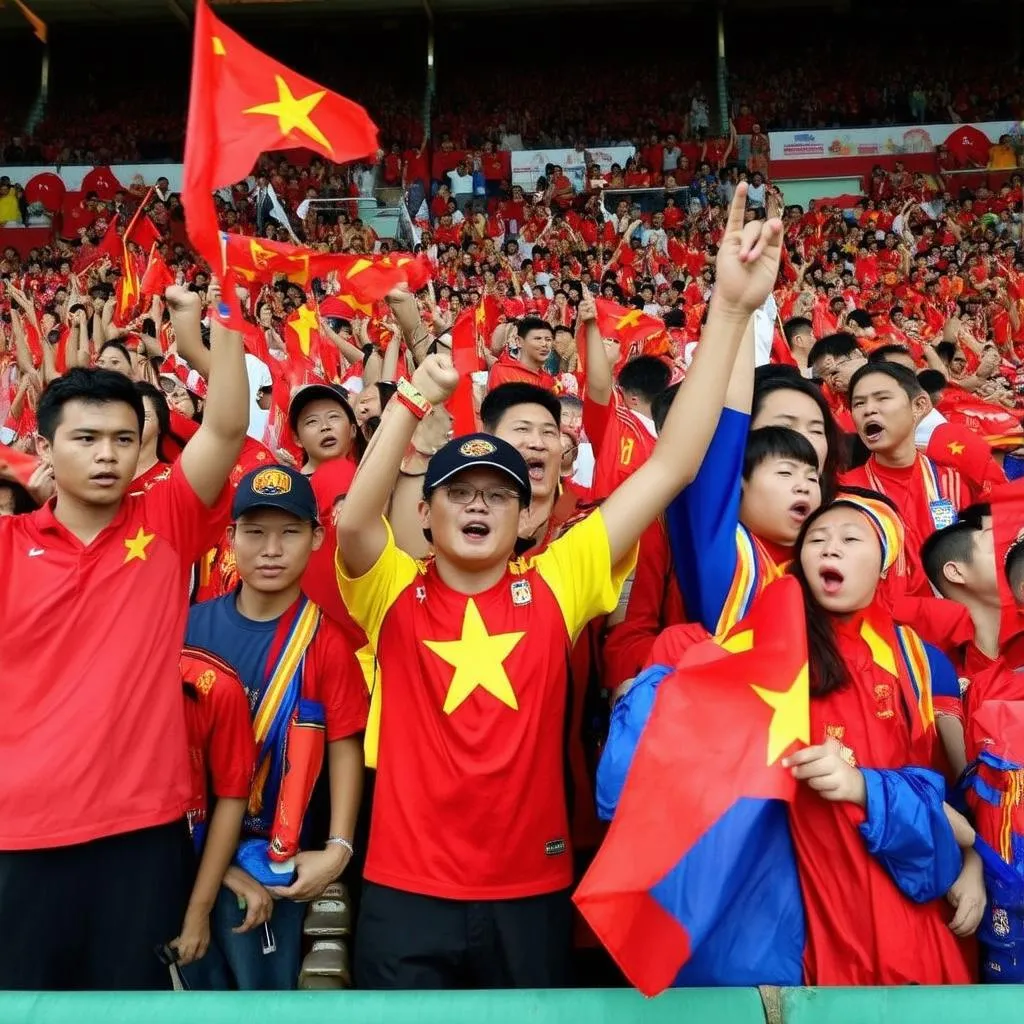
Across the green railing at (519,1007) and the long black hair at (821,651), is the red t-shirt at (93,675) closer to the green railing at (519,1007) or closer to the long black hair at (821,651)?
the green railing at (519,1007)

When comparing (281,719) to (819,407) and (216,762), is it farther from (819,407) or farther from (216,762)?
(819,407)

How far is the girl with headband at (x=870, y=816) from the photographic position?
5.96 ft

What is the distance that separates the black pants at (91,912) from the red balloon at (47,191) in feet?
61.6

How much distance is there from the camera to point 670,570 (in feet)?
8.49

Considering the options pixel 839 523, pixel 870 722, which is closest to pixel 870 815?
pixel 870 722

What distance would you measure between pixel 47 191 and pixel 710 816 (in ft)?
65.3

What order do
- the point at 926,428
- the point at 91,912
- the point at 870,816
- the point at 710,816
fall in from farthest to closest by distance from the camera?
the point at 926,428, the point at 91,912, the point at 870,816, the point at 710,816

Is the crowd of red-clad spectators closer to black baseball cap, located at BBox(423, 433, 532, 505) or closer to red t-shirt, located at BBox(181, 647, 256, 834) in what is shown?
black baseball cap, located at BBox(423, 433, 532, 505)

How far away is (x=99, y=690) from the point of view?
220cm

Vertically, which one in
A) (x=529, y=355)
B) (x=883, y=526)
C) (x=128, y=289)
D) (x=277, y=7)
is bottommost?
(x=883, y=526)

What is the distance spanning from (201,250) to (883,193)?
1702 cm

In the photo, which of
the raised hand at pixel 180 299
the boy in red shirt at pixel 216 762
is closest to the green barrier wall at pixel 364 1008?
the boy in red shirt at pixel 216 762

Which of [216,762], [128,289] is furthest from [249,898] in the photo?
[128,289]

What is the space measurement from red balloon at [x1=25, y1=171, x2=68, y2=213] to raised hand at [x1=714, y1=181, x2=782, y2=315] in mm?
18920
